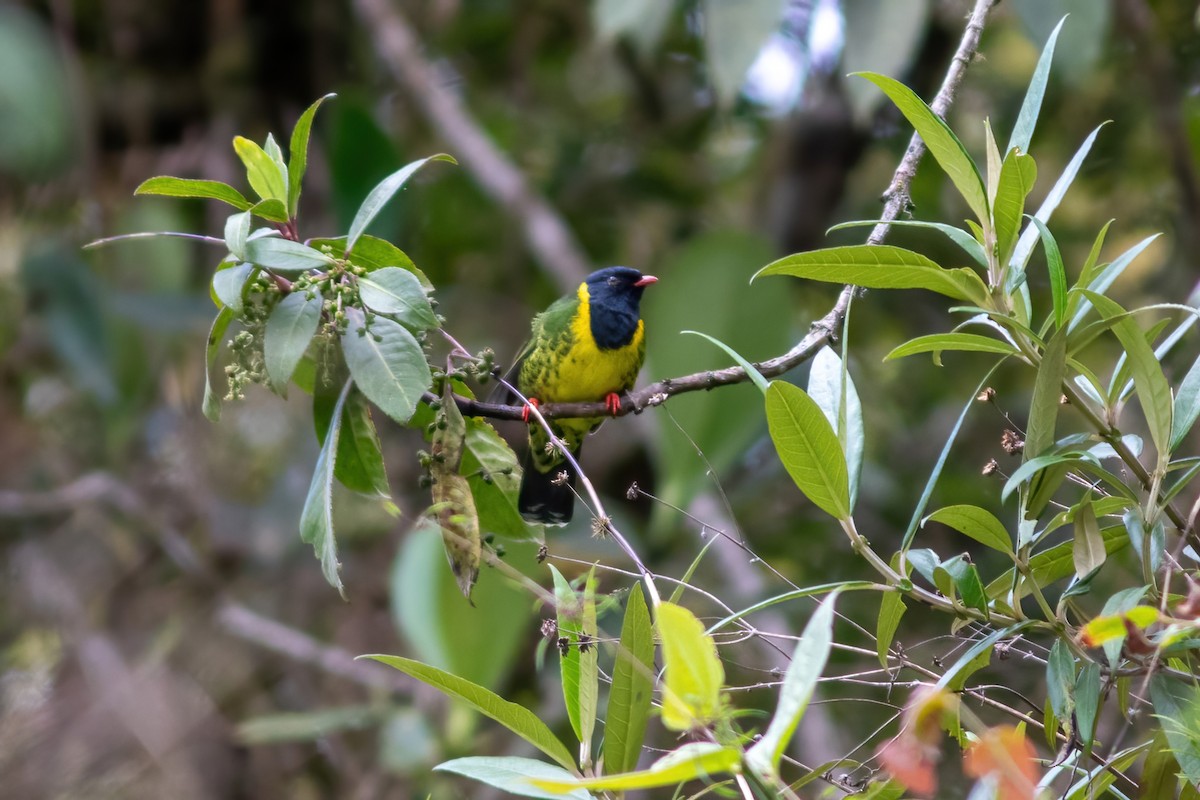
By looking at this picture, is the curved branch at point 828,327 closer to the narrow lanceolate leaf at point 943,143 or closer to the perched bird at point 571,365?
A: the narrow lanceolate leaf at point 943,143

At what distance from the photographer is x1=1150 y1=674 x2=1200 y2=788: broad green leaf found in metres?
1.51

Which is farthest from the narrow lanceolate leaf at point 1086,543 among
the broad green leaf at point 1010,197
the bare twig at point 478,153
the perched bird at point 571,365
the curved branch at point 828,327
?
the bare twig at point 478,153

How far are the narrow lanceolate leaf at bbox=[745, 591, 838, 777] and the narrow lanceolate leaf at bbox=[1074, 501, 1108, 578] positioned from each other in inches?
21.5

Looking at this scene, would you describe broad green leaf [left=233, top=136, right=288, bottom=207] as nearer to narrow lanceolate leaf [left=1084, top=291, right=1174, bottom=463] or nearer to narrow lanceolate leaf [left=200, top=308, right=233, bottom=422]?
narrow lanceolate leaf [left=200, top=308, right=233, bottom=422]

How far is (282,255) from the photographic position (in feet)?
6.04

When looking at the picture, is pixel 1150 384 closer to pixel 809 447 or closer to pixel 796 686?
pixel 809 447

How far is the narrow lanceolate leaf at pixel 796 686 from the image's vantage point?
128 cm

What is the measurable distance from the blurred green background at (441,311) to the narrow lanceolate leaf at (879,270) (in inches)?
106

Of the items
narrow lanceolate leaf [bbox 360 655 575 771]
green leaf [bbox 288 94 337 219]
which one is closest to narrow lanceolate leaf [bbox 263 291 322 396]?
green leaf [bbox 288 94 337 219]

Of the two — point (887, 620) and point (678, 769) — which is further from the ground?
point (678, 769)

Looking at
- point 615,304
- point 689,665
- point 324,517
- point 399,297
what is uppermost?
point 399,297

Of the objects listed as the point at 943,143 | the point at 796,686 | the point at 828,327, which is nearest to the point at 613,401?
the point at 828,327

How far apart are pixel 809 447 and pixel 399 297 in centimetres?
66

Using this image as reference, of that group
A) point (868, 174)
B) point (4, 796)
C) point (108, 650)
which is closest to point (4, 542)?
point (108, 650)
